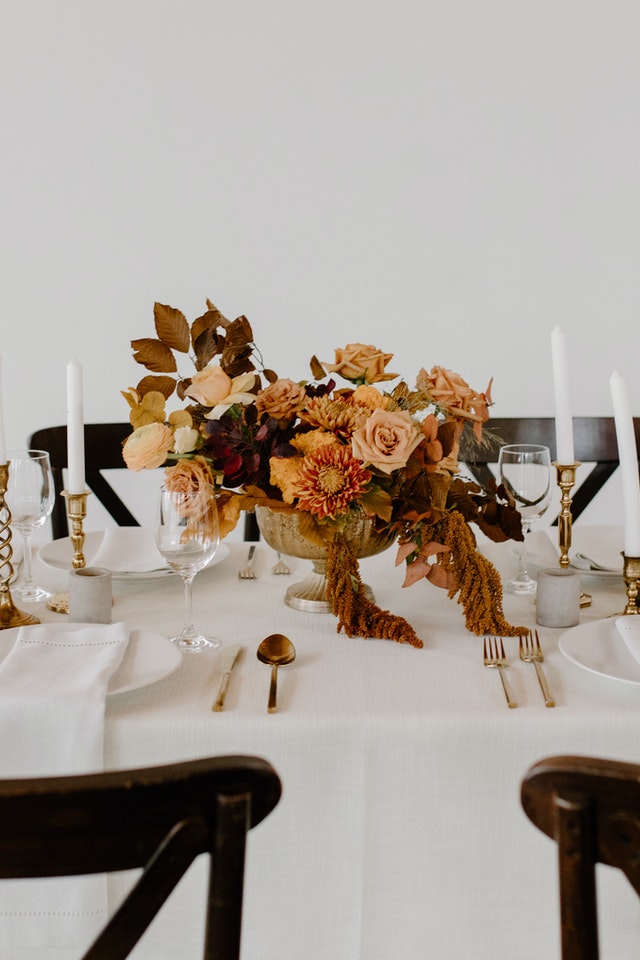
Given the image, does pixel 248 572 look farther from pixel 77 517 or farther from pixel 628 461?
pixel 628 461

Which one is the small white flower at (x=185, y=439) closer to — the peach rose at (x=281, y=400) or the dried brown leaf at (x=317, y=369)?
the peach rose at (x=281, y=400)

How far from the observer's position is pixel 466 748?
1.08 m

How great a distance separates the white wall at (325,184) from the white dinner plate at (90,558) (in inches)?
63.5

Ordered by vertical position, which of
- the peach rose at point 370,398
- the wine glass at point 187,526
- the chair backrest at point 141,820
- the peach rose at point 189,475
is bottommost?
the chair backrest at point 141,820

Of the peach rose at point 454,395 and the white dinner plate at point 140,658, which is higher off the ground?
the peach rose at point 454,395

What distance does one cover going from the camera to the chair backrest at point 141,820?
61cm

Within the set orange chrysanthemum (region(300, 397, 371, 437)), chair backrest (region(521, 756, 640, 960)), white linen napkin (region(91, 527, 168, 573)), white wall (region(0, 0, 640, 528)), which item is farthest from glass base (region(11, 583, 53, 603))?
white wall (region(0, 0, 640, 528))

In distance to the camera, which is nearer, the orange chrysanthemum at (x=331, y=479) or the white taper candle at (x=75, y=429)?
the orange chrysanthemum at (x=331, y=479)

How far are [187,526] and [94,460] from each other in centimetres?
120

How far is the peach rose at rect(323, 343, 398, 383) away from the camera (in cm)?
144

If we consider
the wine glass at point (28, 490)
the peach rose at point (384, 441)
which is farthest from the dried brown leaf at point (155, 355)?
the peach rose at point (384, 441)

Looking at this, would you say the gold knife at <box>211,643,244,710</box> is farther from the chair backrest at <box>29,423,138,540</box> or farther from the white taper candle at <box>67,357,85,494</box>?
the chair backrest at <box>29,423,138,540</box>

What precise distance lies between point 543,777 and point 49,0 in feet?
10.5

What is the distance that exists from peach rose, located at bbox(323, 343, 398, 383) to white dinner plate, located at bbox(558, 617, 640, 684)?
44 centimetres
